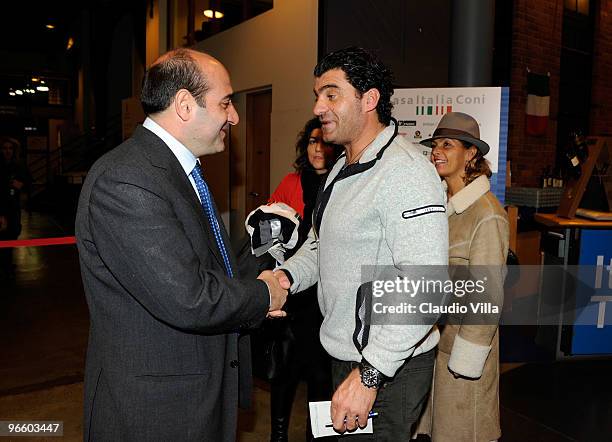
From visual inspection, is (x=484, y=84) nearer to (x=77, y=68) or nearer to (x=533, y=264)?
(x=533, y=264)

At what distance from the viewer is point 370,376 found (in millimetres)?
1469

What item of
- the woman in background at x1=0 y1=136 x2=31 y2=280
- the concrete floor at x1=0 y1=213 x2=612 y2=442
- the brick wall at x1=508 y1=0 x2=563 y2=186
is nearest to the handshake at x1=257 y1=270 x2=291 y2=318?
the concrete floor at x1=0 y1=213 x2=612 y2=442

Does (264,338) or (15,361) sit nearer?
(264,338)

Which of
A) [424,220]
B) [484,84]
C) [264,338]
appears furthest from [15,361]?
[484,84]

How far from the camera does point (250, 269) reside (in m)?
2.21

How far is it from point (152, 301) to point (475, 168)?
5.62 feet

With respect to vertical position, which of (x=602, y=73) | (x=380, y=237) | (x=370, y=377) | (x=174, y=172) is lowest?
(x=370, y=377)

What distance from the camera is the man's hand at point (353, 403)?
1.48m

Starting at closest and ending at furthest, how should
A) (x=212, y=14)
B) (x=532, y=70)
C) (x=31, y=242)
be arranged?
(x=31, y=242) < (x=532, y=70) < (x=212, y=14)

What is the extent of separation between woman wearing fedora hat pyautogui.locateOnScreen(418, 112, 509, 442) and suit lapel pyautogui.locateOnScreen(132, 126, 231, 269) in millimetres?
1114

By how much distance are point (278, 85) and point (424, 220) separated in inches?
190

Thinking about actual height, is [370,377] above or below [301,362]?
above

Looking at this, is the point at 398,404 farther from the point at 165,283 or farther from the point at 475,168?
the point at 475,168

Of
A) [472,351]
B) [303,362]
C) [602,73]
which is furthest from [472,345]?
[602,73]
